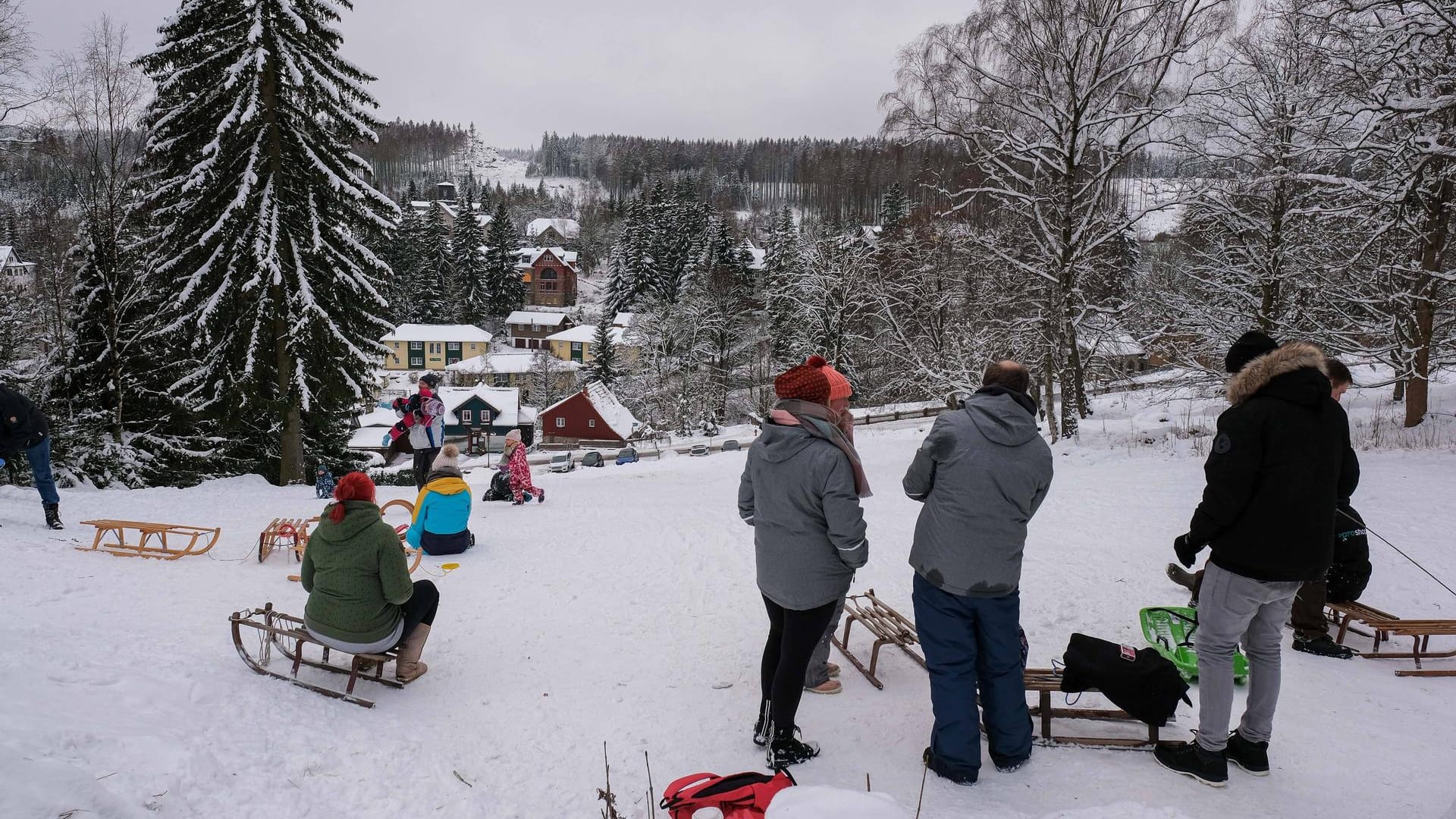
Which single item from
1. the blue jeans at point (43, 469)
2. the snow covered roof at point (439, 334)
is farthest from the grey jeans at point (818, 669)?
the snow covered roof at point (439, 334)

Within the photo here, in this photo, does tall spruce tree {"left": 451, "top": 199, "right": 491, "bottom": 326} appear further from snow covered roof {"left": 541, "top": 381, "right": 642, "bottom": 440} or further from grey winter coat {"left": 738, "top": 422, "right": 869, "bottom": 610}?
grey winter coat {"left": 738, "top": 422, "right": 869, "bottom": 610}

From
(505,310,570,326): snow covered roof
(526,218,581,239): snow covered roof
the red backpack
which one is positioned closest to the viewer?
the red backpack

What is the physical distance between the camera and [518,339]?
6962cm

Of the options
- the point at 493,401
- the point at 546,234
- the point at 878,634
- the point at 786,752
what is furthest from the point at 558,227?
the point at 786,752

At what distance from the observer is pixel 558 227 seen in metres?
118

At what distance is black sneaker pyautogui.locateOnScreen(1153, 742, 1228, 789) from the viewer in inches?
129

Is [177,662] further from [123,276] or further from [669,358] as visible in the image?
[669,358]

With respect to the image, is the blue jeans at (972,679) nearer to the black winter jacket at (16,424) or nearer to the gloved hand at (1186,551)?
the gloved hand at (1186,551)

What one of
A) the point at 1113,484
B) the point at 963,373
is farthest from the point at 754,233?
the point at 1113,484

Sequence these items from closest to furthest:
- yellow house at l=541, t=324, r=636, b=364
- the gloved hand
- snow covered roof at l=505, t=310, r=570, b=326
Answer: the gloved hand, yellow house at l=541, t=324, r=636, b=364, snow covered roof at l=505, t=310, r=570, b=326

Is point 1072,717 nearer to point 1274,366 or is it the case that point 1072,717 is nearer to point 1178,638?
point 1178,638

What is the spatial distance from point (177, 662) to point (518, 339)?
6829 cm

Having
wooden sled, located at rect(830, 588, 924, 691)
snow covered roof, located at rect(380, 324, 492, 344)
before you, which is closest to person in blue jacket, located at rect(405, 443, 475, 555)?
wooden sled, located at rect(830, 588, 924, 691)

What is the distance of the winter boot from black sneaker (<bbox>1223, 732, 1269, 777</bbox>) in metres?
4.64
